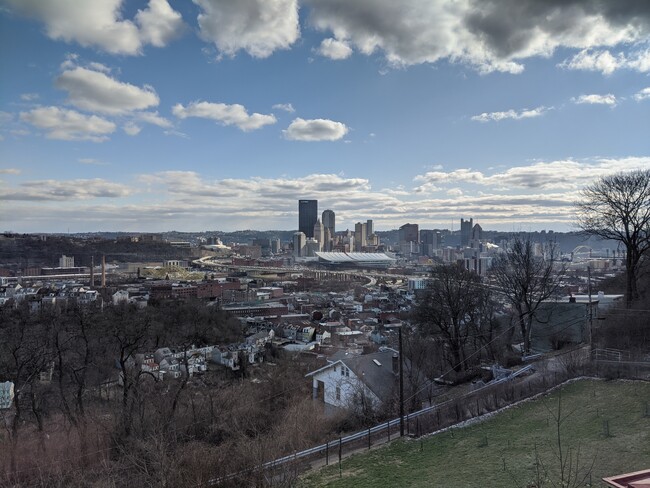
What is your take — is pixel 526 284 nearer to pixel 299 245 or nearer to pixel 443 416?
pixel 443 416

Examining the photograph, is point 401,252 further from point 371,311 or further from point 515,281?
point 515,281

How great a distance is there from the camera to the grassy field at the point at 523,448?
A: 23.7ft

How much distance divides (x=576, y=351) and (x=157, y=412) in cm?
1345

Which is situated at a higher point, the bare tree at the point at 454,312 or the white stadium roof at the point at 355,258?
the bare tree at the point at 454,312

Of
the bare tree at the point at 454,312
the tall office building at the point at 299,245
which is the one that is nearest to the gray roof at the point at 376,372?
the bare tree at the point at 454,312

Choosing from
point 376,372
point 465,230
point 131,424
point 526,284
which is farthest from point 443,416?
point 465,230

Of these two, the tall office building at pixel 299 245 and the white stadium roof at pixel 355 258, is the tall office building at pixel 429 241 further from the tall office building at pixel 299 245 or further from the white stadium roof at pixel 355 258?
the tall office building at pixel 299 245

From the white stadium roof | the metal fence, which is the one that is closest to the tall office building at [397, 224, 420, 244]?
the white stadium roof

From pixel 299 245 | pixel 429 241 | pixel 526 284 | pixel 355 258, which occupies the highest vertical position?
pixel 429 241

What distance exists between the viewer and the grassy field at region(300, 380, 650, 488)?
723 centimetres

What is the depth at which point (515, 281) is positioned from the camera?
17.8 metres

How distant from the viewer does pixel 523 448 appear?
837cm

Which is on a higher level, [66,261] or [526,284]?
[526,284]

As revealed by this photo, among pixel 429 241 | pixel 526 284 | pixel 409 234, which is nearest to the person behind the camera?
pixel 526 284
